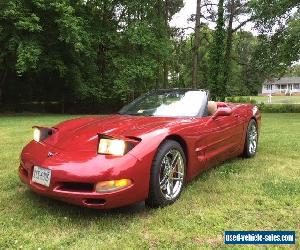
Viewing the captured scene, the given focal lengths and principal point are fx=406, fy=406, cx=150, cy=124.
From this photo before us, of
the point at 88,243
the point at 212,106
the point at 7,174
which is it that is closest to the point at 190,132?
the point at 212,106

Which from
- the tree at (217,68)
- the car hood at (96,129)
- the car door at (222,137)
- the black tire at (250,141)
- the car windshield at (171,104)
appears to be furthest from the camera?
the tree at (217,68)

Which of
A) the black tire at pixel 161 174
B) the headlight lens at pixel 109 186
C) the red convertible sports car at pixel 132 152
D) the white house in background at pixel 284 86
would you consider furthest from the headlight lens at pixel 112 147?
the white house in background at pixel 284 86

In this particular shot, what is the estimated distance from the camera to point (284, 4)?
2312cm

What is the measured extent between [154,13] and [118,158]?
83.1 ft

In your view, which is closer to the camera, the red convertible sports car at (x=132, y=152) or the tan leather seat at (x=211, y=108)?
the red convertible sports car at (x=132, y=152)

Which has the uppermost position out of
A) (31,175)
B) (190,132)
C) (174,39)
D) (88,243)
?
(174,39)

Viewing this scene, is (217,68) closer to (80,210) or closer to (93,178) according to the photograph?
(80,210)

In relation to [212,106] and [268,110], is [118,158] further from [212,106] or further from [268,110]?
[268,110]

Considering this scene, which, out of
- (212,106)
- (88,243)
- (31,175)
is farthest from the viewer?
(212,106)

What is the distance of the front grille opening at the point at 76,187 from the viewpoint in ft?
12.0

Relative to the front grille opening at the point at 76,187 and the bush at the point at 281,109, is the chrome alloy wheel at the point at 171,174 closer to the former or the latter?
the front grille opening at the point at 76,187

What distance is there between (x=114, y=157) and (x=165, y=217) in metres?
0.76

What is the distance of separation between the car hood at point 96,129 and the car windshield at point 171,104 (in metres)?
0.32

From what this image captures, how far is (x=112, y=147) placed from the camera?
383 centimetres
